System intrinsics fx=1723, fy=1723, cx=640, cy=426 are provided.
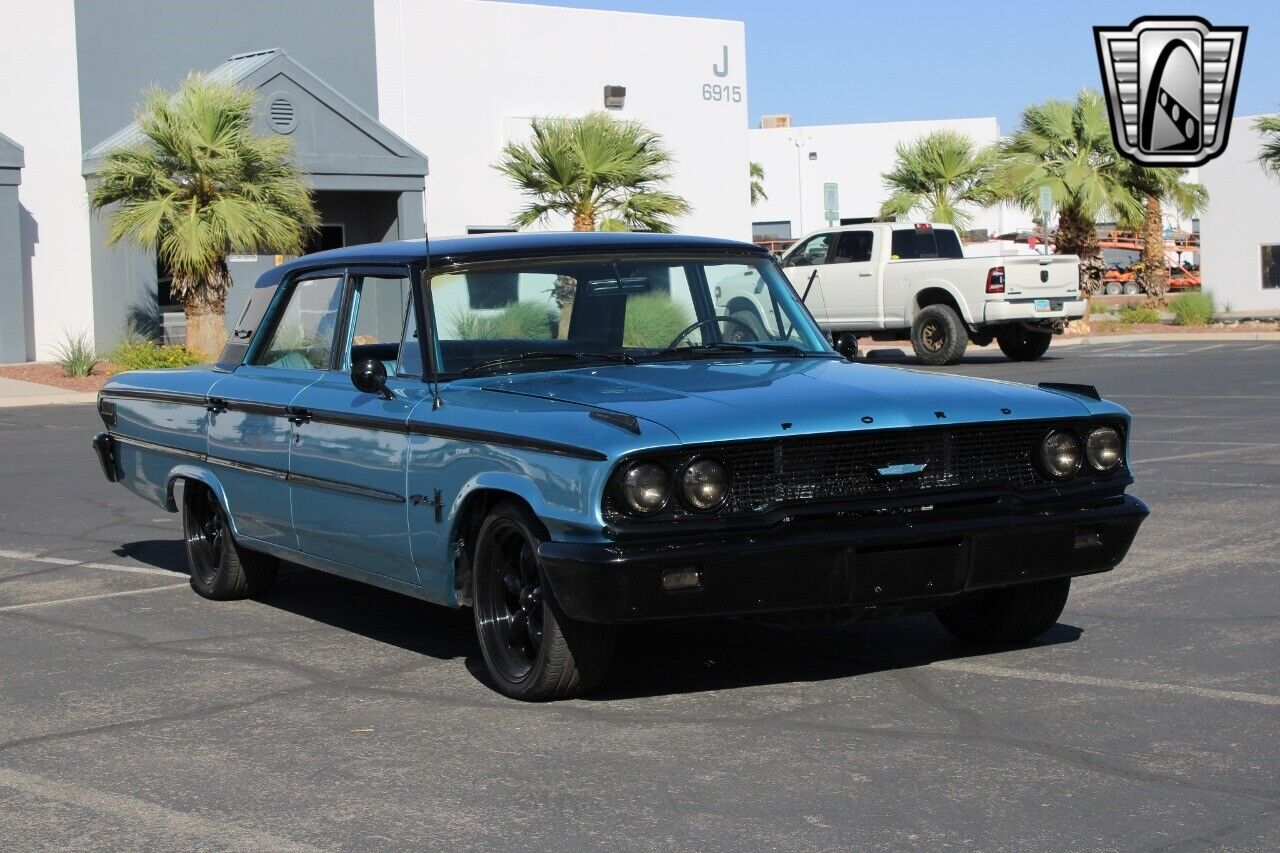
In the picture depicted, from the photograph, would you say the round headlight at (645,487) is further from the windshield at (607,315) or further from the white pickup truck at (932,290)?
the white pickup truck at (932,290)

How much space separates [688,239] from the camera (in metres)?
7.33

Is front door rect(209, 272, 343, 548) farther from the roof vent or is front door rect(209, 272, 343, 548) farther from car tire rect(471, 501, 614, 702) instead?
the roof vent

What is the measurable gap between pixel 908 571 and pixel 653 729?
0.99 meters

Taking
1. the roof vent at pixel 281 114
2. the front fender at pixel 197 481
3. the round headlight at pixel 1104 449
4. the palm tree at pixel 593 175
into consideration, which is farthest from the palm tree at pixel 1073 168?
the round headlight at pixel 1104 449

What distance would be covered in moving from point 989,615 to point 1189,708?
3.79 feet

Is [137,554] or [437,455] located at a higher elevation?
[437,455]

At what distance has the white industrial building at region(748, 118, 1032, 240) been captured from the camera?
6531 centimetres

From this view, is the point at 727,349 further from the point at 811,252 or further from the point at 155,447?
the point at 811,252

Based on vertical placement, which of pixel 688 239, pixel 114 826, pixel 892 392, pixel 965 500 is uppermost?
pixel 688 239

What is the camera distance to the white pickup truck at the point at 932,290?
81.6ft

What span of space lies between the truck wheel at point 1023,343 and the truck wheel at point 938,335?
1.14 meters

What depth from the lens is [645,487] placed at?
5.46m

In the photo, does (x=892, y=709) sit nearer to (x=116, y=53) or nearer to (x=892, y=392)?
(x=892, y=392)

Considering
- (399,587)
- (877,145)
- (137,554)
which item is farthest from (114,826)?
(877,145)
